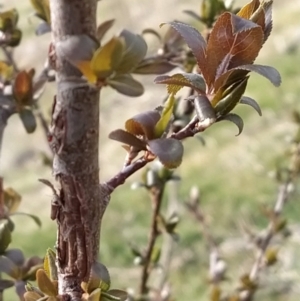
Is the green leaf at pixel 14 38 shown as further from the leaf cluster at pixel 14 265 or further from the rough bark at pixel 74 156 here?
the rough bark at pixel 74 156

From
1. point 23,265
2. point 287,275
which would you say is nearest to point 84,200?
point 23,265

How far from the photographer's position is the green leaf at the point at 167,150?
1.41 feet

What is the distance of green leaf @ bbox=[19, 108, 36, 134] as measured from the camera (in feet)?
2.36

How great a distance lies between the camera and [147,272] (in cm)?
103

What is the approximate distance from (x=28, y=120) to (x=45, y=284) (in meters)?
0.31

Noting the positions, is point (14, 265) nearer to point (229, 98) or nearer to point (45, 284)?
point (45, 284)

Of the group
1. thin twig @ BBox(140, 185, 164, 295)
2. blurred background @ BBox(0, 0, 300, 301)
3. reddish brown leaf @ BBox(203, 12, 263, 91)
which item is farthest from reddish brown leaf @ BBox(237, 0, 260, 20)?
blurred background @ BBox(0, 0, 300, 301)

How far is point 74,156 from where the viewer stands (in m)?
0.42

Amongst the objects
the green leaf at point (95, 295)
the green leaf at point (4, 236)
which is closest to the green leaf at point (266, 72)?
the green leaf at point (95, 295)

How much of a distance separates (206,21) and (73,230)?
488 millimetres

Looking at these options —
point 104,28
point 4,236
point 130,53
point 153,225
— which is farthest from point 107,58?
point 153,225

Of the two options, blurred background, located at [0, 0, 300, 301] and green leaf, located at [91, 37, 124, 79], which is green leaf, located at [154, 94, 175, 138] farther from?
blurred background, located at [0, 0, 300, 301]

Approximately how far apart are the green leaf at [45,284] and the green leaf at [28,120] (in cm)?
30

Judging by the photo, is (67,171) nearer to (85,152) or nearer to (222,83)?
(85,152)
